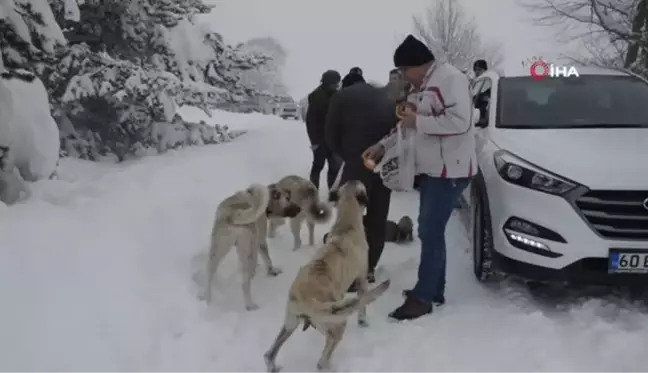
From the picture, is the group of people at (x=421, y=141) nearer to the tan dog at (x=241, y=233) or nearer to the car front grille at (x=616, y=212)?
the car front grille at (x=616, y=212)

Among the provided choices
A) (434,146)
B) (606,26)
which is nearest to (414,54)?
(434,146)

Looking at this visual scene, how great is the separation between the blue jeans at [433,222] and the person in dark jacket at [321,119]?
386 cm

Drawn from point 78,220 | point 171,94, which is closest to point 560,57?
point 171,94

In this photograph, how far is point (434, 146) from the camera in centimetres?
446

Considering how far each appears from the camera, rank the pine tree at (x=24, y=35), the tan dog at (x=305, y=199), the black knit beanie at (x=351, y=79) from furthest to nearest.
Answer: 1. the black knit beanie at (x=351, y=79)
2. the pine tree at (x=24, y=35)
3. the tan dog at (x=305, y=199)

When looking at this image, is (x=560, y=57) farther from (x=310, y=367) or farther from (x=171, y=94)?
(x=310, y=367)

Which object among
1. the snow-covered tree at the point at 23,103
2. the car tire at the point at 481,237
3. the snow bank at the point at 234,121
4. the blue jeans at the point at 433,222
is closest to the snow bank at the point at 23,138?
the snow-covered tree at the point at 23,103

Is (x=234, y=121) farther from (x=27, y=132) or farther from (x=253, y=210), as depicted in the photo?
(x=253, y=210)

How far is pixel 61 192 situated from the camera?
6047 mm

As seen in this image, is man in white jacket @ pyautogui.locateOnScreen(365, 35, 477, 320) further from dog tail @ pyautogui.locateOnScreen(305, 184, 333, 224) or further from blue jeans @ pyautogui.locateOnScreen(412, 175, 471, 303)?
dog tail @ pyautogui.locateOnScreen(305, 184, 333, 224)

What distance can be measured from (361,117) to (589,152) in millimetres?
1861

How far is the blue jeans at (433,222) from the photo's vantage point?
4.54 meters

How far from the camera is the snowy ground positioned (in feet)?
12.1

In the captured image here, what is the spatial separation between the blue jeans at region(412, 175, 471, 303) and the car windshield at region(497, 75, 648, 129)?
3.95 ft
